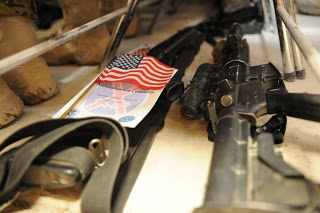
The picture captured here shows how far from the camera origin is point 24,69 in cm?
96

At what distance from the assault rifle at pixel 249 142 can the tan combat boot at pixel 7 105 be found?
59 cm

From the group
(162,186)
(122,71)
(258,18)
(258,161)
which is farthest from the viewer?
(258,18)

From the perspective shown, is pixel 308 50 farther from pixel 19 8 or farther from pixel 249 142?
pixel 19 8

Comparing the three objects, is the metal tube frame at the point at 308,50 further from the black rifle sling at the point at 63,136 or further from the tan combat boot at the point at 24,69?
the tan combat boot at the point at 24,69

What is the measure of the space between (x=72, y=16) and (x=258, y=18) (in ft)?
3.96

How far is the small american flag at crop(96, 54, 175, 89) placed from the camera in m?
0.93

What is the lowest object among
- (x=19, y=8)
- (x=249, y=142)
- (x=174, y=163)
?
(x=174, y=163)

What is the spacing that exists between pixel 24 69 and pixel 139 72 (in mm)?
434

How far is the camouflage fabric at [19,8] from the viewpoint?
855 mm

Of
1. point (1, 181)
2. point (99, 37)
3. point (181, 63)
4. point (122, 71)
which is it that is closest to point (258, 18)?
point (181, 63)

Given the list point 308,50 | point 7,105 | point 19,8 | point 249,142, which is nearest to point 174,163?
point 249,142

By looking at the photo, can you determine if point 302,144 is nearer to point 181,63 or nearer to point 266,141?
point 266,141

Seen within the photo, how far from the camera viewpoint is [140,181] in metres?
0.63

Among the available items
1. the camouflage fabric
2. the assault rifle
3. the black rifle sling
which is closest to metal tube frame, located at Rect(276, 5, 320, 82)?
the assault rifle
